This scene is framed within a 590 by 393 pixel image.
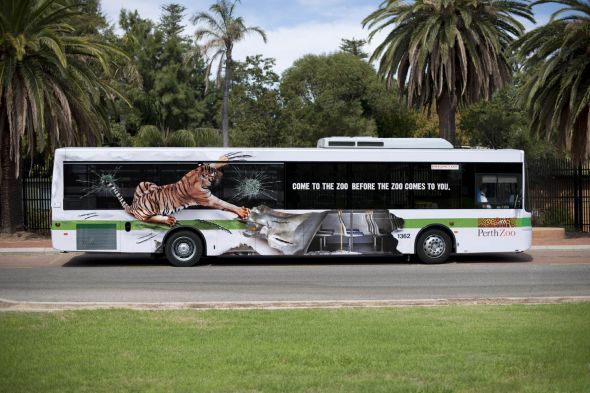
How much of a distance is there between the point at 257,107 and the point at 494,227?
3133cm

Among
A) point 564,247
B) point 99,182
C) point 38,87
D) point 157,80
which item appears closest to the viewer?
point 99,182

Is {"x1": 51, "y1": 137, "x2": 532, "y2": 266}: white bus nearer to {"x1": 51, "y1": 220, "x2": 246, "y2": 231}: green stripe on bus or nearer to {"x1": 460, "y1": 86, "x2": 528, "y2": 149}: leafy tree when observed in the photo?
{"x1": 51, "y1": 220, "x2": 246, "y2": 231}: green stripe on bus

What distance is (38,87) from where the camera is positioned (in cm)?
2308

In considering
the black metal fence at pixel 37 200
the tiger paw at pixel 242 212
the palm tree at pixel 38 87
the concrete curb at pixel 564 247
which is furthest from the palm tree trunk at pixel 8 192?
the concrete curb at pixel 564 247

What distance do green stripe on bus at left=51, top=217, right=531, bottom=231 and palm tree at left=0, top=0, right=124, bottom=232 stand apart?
583cm

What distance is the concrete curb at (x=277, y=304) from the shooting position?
37.1ft

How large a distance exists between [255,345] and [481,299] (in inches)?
211

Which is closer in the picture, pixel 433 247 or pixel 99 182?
pixel 99 182

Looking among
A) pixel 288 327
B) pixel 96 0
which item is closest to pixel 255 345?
pixel 288 327

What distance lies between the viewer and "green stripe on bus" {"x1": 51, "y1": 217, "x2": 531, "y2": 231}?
18.2 meters

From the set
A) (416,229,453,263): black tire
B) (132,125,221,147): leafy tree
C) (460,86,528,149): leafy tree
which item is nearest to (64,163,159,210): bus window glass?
(416,229,453,263): black tire

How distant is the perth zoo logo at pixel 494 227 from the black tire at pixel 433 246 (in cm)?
88

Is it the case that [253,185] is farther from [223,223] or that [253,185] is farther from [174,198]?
[174,198]

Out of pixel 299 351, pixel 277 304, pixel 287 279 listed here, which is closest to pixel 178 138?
pixel 287 279
